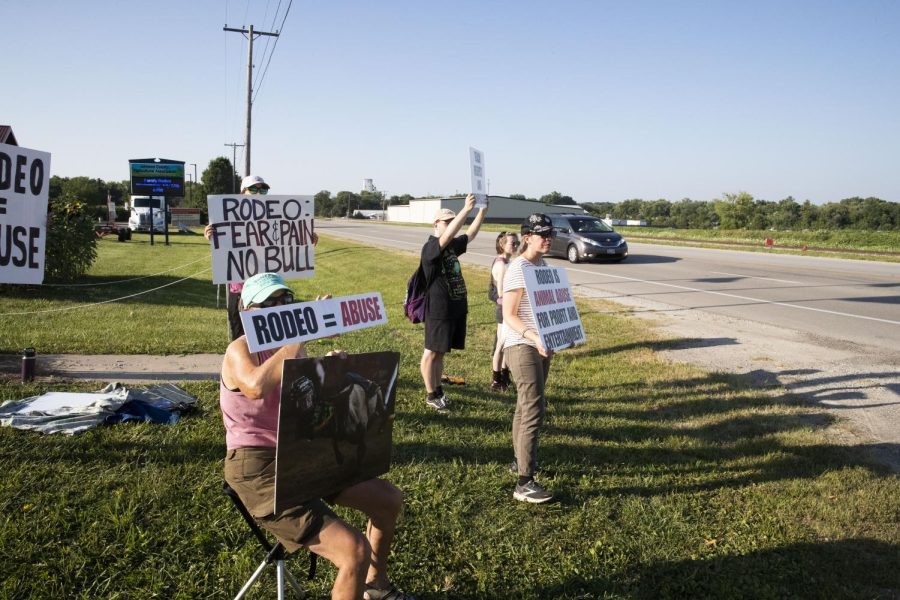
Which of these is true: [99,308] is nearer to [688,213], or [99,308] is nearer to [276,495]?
[276,495]

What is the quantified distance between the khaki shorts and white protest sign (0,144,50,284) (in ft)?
8.93

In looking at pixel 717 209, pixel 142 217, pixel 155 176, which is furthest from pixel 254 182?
pixel 717 209

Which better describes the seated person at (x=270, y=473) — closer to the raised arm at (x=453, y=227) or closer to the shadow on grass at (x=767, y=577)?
the shadow on grass at (x=767, y=577)

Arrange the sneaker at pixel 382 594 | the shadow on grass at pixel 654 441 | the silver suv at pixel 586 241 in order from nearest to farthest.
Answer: the sneaker at pixel 382 594, the shadow on grass at pixel 654 441, the silver suv at pixel 586 241

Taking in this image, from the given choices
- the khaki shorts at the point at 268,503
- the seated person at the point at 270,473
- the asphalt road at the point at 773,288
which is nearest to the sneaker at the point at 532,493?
the seated person at the point at 270,473

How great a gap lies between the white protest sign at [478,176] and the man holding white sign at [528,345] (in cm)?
146

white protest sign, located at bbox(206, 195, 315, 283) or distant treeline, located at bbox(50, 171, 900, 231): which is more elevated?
distant treeline, located at bbox(50, 171, 900, 231)

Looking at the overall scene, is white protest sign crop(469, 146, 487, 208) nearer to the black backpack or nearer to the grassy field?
the black backpack

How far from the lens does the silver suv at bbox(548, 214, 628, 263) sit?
70.7 feet

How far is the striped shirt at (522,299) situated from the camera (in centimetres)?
432

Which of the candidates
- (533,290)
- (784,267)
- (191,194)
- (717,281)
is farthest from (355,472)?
(191,194)

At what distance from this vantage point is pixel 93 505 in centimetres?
399

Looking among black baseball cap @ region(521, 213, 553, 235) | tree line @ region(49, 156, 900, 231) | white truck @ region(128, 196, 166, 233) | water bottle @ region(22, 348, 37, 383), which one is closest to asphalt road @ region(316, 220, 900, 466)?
black baseball cap @ region(521, 213, 553, 235)

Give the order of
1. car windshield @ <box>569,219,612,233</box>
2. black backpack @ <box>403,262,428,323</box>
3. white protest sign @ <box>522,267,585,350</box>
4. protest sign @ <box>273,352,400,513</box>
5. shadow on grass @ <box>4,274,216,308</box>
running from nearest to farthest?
1. protest sign @ <box>273,352,400,513</box>
2. white protest sign @ <box>522,267,585,350</box>
3. black backpack @ <box>403,262,428,323</box>
4. shadow on grass @ <box>4,274,216,308</box>
5. car windshield @ <box>569,219,612,233</box>
